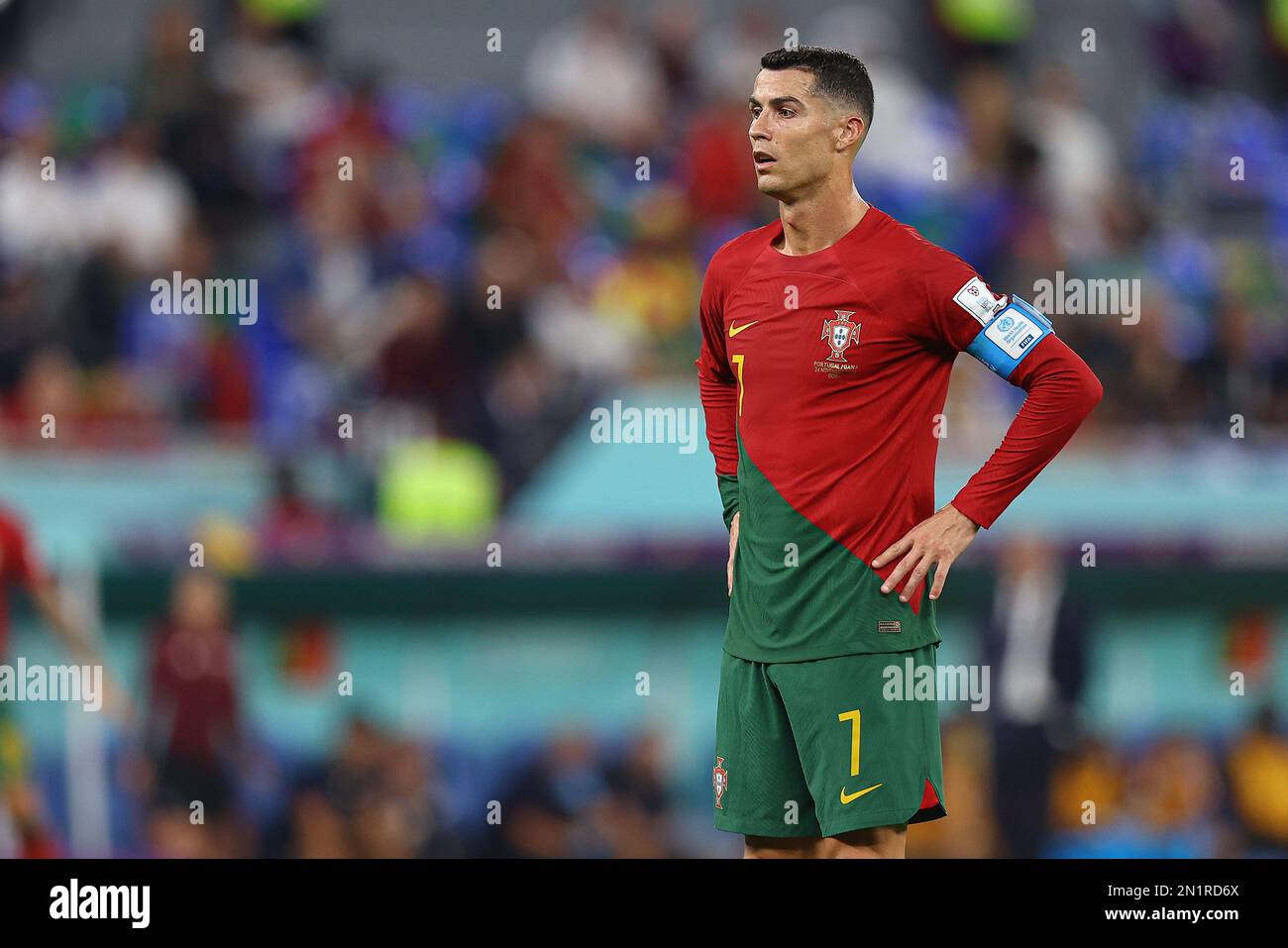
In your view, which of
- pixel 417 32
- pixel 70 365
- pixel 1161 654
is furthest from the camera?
pixel 417 32

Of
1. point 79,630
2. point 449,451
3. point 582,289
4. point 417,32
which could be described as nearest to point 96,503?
point 79,630

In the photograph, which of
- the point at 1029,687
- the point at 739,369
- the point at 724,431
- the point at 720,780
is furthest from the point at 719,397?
the point at 1029,687

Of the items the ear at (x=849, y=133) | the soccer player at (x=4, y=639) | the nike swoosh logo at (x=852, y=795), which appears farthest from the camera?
the soccer player at (x=4, y=639)

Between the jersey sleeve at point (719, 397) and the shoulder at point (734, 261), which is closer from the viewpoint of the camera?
the shoulder at point (734, 261)

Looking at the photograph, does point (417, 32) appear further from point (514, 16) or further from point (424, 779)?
point (424, 779)

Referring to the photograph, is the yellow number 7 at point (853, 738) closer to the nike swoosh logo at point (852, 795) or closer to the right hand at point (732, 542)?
the nike swoosh logo at point (852, 795)

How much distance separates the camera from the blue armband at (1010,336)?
13.1 ft

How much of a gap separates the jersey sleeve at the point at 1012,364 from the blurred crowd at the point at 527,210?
224 inches

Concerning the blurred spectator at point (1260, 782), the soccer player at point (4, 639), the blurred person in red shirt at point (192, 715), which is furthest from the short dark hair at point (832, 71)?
the blurred spectator at point (1260, 782)

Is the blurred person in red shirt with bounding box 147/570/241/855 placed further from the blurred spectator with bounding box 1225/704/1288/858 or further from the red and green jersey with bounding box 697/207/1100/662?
the red and green jersey with bounding box 697/207/1100/662

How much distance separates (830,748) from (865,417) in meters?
0.73

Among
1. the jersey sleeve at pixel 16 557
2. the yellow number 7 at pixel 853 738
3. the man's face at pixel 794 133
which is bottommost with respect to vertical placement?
the yellow number 7 at pixel 853 738

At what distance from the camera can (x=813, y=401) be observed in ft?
13.5

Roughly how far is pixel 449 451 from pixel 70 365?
90.5 inches
